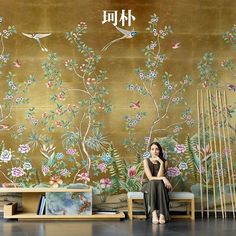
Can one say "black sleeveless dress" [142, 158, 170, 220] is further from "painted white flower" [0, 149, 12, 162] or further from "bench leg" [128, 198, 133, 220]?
"painted white flower" [0, 149, 12, 162]

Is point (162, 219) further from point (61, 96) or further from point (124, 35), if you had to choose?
point (124, 35)

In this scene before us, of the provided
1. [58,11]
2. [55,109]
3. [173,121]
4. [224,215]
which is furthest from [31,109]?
[224,215]

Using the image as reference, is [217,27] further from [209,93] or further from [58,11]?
[58,11]

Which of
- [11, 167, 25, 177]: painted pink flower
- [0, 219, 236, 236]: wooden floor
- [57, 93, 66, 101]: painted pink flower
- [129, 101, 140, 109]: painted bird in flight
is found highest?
[57, 93, 66, 101]: painted pink flower

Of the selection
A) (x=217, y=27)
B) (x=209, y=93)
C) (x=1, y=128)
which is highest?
(x=217, y=27)

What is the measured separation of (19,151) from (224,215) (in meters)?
3.07

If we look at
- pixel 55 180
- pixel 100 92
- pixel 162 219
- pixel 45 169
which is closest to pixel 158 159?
pixel 162 219

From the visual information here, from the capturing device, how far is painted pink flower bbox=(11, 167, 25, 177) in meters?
7.27

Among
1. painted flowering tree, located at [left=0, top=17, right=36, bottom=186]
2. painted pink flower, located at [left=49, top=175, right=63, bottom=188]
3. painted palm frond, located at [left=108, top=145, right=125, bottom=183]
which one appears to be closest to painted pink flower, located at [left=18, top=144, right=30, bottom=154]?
painted flowering tree, located at [left=0, top=17, right=36, bottom=186]

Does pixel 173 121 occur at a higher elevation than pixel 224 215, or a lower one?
higher

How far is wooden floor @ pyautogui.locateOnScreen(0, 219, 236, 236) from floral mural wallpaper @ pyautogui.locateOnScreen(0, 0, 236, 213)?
75 cm

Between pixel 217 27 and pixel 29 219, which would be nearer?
pixel 29 219

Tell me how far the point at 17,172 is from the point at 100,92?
65.3 inches

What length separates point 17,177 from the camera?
23.9 feet
